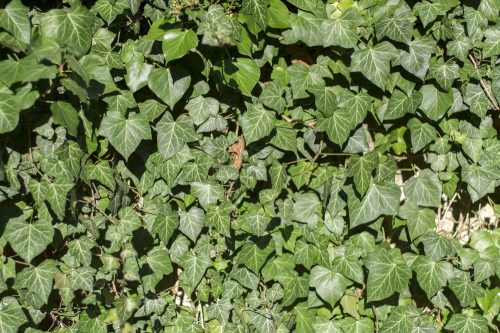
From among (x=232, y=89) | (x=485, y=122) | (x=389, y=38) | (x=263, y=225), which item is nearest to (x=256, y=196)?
(x=263, y=225)

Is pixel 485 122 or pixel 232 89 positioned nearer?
pixel 232 89

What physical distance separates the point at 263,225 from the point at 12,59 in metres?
1.29

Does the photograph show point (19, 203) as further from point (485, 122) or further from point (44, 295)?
point (485, 122)

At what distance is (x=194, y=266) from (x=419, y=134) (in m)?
1.25

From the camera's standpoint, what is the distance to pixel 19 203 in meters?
Answer: 2.62

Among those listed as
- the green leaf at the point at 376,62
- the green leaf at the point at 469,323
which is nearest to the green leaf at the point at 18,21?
the green leaf at the point at 376,62

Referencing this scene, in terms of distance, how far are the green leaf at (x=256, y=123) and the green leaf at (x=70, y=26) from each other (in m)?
0.75

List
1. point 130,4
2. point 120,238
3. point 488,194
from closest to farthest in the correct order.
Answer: point 130,4, point 120,238, point 488,194

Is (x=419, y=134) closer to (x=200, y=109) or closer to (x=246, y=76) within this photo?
(x=246, y=76)

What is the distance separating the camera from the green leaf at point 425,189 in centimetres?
290

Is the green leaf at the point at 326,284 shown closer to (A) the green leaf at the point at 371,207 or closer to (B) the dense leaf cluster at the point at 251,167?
(B) the dense leaf cluster at the point at 251,167

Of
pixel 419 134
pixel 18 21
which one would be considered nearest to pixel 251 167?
pixel 419 134

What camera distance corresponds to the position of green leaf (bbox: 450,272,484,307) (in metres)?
2.91

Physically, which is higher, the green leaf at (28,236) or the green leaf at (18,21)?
the green leaf at (18,21)
